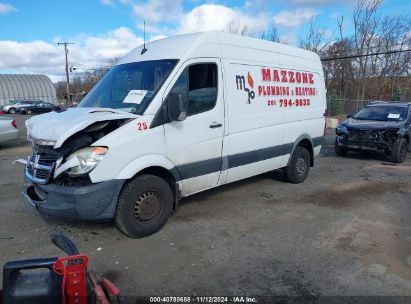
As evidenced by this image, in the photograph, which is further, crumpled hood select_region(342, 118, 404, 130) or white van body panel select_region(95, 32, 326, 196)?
crumpled hood select_region(342, 118, 404, 130)

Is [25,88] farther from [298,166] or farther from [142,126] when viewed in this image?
[142,126]

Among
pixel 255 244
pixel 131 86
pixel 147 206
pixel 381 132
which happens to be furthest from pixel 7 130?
pixel 381 132

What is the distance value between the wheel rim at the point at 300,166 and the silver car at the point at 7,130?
9911 mm

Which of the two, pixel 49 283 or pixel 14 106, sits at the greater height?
pixel 14 106

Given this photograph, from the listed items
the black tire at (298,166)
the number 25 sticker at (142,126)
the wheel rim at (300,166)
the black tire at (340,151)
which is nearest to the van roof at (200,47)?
the number 25 sticker at (142,126)

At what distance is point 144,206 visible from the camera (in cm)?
486

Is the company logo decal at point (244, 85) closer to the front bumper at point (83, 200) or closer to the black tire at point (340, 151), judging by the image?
the front bumper at point (83, 200)

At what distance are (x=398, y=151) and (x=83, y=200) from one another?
9.20m

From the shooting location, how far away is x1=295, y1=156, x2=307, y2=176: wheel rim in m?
7.76

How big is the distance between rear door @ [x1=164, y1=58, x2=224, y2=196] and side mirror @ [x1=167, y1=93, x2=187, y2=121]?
124mm

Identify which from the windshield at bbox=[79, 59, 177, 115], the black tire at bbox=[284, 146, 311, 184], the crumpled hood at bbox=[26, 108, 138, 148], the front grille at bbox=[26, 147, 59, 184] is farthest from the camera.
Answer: the black tire at bbox=[284, 146, 311, 184]

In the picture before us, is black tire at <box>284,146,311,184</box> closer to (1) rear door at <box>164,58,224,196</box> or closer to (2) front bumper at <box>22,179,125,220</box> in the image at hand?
(1) rear door at <box>164,58,224,196</box>

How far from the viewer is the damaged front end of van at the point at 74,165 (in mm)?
4305

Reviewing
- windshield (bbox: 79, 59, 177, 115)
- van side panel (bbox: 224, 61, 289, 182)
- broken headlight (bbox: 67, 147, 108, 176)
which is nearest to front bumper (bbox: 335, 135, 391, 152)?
van side panel (bbox: 224, 61, 289, 182)
